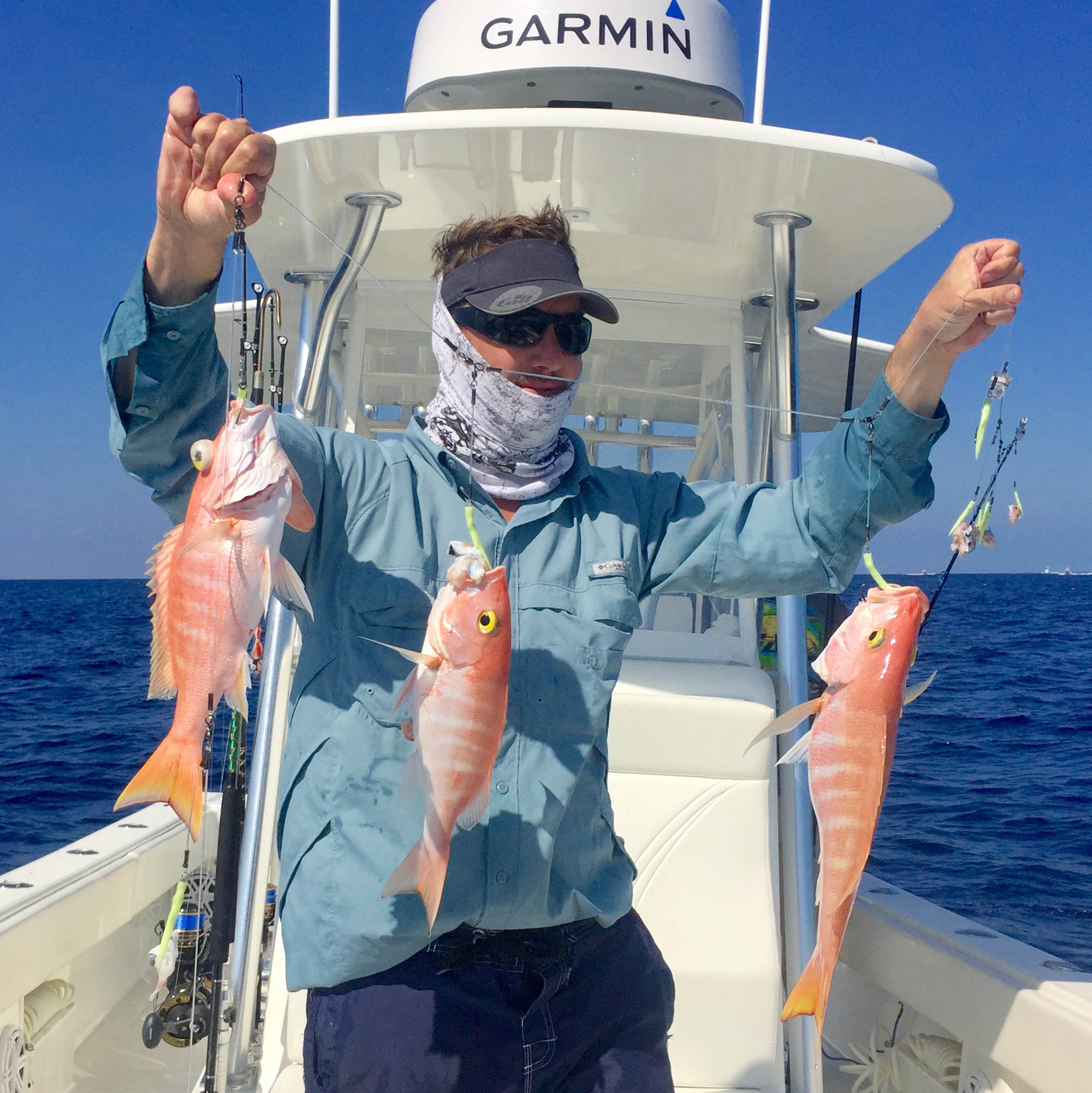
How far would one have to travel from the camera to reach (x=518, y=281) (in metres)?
2.05

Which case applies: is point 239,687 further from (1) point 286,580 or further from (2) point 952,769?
(2) point 952,769

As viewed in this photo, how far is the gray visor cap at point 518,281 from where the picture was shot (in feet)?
6.57

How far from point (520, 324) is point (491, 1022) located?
1328 mm

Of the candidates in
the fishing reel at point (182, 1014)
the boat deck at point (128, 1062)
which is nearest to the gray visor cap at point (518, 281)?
the fishing reel at point (182, 1014)

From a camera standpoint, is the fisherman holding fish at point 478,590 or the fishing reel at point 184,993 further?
the fishing reel at point 184,993

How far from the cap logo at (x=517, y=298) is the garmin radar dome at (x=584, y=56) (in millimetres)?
1891

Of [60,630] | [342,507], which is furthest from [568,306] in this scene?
[60,630]

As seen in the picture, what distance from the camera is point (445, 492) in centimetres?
205

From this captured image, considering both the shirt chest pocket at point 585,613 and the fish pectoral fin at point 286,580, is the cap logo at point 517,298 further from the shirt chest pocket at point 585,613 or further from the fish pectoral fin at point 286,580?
the fish pectoral fin at point 286,580

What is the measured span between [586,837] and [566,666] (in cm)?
33

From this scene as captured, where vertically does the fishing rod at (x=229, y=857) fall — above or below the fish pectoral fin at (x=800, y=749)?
below

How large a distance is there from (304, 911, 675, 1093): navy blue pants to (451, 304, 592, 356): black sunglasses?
3.76 ft

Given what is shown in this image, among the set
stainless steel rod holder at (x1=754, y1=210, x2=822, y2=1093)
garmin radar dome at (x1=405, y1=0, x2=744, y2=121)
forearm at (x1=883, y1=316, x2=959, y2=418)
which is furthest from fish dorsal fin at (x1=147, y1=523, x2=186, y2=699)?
garmin radar dome at (x1=405, y1=0, x2=744, y2=121)

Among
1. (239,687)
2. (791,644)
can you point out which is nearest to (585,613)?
(239,687)
